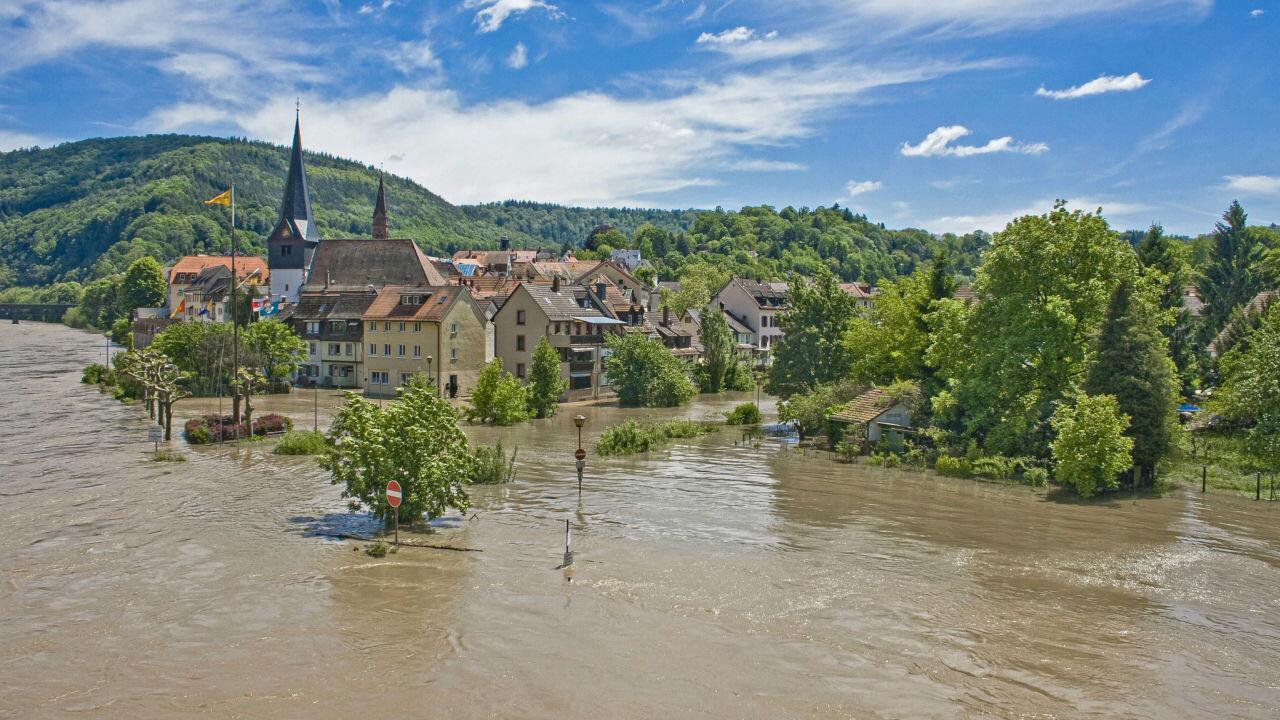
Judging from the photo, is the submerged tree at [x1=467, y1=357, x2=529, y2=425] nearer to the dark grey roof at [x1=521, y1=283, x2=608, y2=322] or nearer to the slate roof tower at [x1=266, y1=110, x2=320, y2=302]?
the dark grey roof at [x1=521, y1=283, x2=608, y2=322]

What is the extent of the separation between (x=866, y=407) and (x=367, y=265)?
174 feet

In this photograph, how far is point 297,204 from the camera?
97.2m

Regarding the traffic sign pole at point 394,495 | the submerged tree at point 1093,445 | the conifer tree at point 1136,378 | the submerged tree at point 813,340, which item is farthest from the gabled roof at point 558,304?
the traffic sign pole at point 394,495

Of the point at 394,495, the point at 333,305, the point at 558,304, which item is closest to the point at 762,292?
the point at 558,304

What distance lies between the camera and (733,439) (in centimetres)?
5016

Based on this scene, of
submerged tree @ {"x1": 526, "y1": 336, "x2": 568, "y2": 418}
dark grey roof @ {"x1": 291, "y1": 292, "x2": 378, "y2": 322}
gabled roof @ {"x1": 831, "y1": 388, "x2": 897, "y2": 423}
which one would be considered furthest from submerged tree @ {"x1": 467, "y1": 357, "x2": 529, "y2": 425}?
dark grey roof @ {"x1": 291, "y1": 292, "x2": 378, "y2": 322}

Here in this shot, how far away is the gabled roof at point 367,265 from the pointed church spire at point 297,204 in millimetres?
12157

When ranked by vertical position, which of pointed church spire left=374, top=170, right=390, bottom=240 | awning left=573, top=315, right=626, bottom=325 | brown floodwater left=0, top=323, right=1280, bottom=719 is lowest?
brown floodwater left=0, top=323, right=1280, bottom=719

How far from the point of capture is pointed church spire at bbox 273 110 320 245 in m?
95.5

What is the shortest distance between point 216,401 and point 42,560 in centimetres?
4100

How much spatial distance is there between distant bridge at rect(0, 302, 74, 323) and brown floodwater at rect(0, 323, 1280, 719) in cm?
16585

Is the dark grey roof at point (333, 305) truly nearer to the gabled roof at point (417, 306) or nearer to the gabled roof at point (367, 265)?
the gabled roof at point (417, 306)

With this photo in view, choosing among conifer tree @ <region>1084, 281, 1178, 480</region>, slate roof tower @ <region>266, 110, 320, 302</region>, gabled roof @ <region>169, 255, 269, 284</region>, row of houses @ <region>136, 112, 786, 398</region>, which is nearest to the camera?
conifer tree @ <region>1084, 281, 1178, 480</region>

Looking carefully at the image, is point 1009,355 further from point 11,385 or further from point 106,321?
point 106,321
